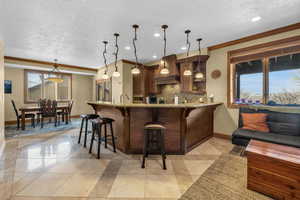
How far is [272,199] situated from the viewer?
1.56m

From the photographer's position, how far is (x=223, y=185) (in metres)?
1.81

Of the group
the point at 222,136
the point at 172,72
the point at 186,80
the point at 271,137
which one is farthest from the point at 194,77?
the point at 271,137

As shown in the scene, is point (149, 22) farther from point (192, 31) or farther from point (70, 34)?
point (70, 34)

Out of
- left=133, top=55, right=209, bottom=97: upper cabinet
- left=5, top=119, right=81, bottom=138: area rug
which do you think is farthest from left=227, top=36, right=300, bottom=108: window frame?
left=5, top=119, right=81, bottom=138: area rug

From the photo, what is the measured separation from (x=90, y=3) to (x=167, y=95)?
3.90 m

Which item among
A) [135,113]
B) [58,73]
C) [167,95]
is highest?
[58,73]

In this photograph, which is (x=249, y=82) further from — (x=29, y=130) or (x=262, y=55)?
(x=29, y=130)

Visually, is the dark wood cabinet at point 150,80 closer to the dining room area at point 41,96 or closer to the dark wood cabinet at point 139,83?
the dark wood cabinet at point 139,83

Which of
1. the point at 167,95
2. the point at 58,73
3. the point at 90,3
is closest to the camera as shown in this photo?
the point at 90,3

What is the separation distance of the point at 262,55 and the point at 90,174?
453cm

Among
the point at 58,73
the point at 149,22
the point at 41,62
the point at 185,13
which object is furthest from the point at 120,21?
the point at 58,73

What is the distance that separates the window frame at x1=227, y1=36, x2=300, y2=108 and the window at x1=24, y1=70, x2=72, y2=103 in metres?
7.49

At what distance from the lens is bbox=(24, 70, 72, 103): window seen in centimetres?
614

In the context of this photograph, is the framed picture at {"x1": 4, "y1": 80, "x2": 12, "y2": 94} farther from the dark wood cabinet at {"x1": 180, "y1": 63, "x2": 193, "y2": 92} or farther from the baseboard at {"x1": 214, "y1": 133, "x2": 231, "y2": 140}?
the baseboard at {"x1": 214, "y1": 133, "x2": 231, "y2": 140}
